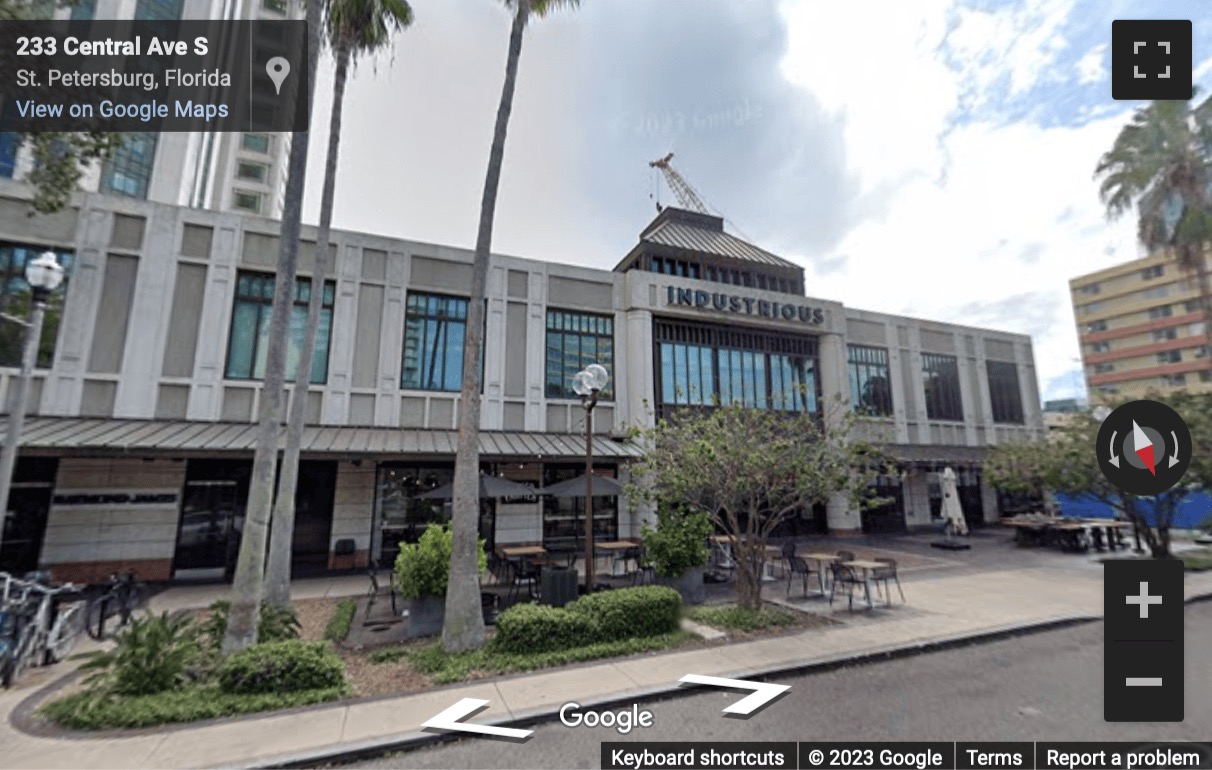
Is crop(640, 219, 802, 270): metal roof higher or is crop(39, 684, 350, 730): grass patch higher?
crop(640, 219, 802, 270): metal roof

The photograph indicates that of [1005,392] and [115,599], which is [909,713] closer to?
[115,599]

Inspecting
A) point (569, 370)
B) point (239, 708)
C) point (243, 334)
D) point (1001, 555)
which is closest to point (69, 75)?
point (239, 708)

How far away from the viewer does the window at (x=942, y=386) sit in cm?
2495

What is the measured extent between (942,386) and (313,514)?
88.9 feet

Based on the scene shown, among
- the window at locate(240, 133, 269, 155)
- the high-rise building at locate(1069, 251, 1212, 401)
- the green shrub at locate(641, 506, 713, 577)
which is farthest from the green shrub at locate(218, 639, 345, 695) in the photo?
the high-rise building at locate(1069, 251, 1212, 401)

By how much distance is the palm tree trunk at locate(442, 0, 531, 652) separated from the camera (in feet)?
25.5

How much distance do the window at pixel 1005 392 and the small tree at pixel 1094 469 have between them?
10538 mm

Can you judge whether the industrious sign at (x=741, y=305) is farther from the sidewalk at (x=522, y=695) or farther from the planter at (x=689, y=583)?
the sidewalk at (x=522, y=695)

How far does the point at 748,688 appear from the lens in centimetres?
643

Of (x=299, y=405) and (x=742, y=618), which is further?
(x=299, y=405)

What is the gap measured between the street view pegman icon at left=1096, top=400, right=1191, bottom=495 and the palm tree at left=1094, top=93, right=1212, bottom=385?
19076 mm

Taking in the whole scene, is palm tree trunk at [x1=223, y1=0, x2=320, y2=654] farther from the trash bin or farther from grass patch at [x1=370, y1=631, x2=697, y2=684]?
the trash bin

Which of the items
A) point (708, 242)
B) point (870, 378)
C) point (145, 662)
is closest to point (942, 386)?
point (870, 378)

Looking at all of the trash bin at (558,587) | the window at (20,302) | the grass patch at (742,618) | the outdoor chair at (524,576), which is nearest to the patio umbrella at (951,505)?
the grass patch at (742,618)
